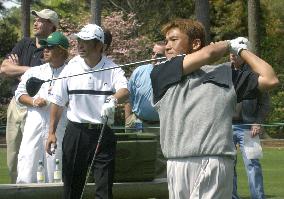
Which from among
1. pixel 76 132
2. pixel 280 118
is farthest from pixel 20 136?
pixel 280 118

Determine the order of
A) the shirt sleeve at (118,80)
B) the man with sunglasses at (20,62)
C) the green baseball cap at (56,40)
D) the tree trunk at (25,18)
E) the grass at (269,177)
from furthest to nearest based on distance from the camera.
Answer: the tree trunk at (25,18), the grass at (269,177), the man with sunglasses at (20,62), the green baseball cap at (56,40), the shirt sleeve at (118,80)

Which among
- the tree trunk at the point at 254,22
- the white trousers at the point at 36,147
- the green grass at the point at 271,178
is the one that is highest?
the tree trunk at the point at 254,22

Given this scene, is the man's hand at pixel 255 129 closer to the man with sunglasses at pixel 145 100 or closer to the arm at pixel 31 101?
the man with sunglasses at pixel 145 100

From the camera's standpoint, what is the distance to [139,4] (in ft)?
170

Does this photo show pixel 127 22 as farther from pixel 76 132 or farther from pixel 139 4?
pixel 76 132

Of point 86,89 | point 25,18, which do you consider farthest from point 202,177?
point 25,18

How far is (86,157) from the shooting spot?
8648 millimetres

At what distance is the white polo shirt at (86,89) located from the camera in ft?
28.2

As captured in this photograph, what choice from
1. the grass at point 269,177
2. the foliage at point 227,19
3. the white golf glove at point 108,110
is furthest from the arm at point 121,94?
the foliage at point 227,19

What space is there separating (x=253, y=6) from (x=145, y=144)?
21.3 metres

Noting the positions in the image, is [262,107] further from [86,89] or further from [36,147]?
[86,89]

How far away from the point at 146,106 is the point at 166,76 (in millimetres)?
5003

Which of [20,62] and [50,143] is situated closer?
[50,143]

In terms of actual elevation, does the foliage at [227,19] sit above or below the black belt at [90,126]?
above
